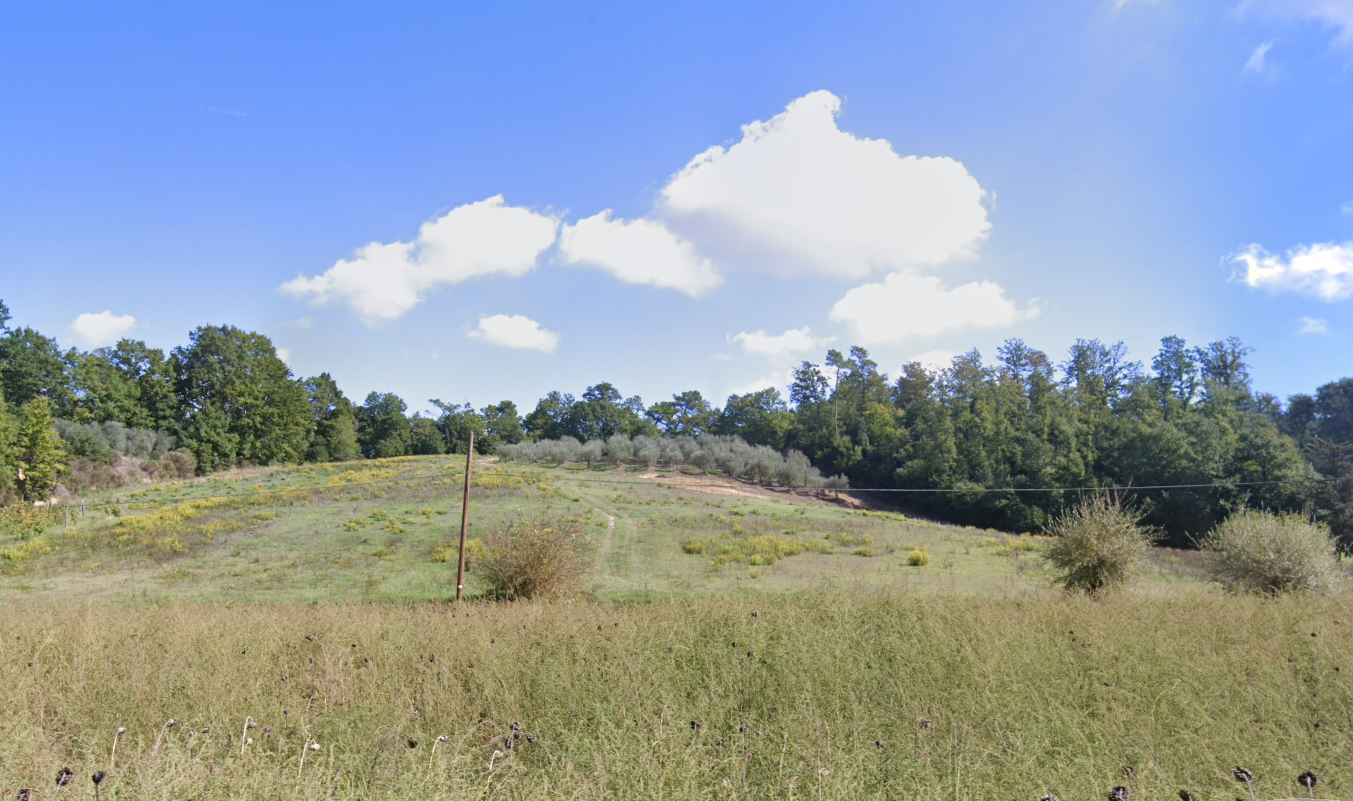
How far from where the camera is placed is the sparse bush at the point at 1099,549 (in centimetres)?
1630

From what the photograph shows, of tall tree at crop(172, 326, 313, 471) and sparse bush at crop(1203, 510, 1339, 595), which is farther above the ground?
tall tree at crop(172, 326, 313, 471)

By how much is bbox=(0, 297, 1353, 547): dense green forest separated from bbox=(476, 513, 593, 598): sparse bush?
105ft

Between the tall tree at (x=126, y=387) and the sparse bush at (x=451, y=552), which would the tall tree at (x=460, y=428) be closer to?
the tall tree at (x=126, y=387)

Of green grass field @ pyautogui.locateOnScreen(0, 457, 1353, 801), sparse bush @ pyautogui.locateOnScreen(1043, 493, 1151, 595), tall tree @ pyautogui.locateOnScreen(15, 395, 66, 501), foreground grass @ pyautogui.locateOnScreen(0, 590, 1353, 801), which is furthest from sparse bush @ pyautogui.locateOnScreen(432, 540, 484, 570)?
tall tree @ pyautogui.locateOnScreen(15, 395, 66, 501)

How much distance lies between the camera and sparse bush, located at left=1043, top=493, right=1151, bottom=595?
1630 centimetres

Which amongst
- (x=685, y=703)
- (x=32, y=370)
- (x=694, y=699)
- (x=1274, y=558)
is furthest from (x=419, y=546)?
(x=32, y=370)

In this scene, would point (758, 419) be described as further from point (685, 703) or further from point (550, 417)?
point (685, 703)

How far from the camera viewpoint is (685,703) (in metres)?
6.53

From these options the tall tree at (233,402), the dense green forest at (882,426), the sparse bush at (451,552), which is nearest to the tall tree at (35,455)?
the dense green forest at (882,426)

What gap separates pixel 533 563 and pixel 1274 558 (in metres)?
18.7

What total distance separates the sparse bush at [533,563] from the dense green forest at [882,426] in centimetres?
3187

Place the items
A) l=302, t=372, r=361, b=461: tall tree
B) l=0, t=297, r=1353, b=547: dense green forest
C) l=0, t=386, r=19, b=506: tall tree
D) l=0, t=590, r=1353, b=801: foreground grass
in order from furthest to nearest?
l=302, t=372, r=361, b=461: tall tree
l=0, t=297, r=1353, b=547: dense green forest
l=0, t=386, r=19, b=506: tall tree
l=0, t=590, r=1353, b=801: foreground grass

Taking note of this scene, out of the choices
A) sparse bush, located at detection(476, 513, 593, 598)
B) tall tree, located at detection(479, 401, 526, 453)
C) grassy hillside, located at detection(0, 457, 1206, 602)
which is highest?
tall tree, located at detection(479, 401, 526, 453)

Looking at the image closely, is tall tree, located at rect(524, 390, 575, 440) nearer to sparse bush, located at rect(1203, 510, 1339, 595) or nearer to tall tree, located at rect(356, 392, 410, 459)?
tall tree, located at rect(356, 392, 410, 459)
